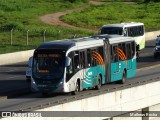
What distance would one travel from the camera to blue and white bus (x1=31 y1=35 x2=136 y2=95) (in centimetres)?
3491

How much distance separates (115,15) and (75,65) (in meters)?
59.9

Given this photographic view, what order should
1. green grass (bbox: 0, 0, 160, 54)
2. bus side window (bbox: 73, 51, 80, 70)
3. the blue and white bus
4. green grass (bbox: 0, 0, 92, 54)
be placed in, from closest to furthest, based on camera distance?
1. the blue and white bus
2. bus side window (bbox: 73, 51, 80, 70)
3. green grass (bbox: 0, 0, 92, 54)
4. green grass (bbox: 0, 0, 160, 54)

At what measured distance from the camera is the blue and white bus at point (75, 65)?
3491 cm

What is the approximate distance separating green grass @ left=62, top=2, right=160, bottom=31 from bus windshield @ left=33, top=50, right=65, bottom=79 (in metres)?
46.9

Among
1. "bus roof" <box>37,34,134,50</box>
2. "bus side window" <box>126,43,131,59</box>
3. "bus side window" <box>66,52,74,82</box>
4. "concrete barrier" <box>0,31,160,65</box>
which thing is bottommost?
"concrete barrier" <box>0,31,160,65</box>

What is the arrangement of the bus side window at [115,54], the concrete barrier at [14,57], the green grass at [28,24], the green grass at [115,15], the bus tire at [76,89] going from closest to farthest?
the bus tire at [76,89] < the bus side window at [115,54] < the concrete barrier at [14,57] < the green grass at [28,24] < the green grass at [115,15]

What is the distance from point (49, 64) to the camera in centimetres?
3534

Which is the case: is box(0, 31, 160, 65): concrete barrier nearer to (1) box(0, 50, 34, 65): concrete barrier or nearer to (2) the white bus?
(1) box(0, 50, 34, 65): concrete barrier

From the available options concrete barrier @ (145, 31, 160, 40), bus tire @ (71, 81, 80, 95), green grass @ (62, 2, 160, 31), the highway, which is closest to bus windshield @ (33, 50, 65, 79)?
the highway

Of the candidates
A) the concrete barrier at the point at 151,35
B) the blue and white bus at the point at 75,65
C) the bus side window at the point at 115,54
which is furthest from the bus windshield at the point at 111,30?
the concrete barrier at the point at 151,35

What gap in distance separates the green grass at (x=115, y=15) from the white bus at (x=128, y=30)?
1874cm

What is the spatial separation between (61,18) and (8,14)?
6464mm

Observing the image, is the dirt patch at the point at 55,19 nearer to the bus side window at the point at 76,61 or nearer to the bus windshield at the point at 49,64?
the bus side window at the point at 76,61

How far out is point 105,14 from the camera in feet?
315
